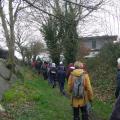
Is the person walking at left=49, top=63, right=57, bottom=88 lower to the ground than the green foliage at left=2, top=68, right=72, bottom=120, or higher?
higher

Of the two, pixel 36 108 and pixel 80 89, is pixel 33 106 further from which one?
pixel 80 89

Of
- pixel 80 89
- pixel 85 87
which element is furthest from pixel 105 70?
pixel 80 89

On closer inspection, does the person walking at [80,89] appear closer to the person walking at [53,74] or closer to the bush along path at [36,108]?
the bush along path at [36,108]

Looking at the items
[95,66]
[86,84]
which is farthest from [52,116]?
[95,66]

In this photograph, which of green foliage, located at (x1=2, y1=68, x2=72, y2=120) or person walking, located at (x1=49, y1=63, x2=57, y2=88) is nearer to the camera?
green foliage, located at (x1=2, y1=68, x2=72, y2=120)

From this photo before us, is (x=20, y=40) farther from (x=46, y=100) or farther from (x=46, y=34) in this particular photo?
(x=46, y=100)

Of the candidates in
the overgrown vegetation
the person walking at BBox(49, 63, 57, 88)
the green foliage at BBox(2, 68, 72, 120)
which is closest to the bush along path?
the green foliage at BBox(2, 68, 72, 120)

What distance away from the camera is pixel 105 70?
30.9 metres

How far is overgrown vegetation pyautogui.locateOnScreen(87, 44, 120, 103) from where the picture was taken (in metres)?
23.6

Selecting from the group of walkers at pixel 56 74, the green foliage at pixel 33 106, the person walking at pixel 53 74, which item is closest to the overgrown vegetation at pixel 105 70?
the group of walkers at pixel 56 74

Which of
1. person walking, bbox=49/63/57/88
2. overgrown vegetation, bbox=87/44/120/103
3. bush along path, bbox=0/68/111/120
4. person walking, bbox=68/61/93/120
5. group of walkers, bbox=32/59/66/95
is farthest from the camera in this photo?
person walking, bbox=49/63/57/88

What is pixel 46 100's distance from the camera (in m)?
17.2

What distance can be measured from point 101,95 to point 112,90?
1.52m

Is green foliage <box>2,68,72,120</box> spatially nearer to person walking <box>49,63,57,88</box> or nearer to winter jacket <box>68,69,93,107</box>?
winter jacket <box>68,69,93,107</box>
